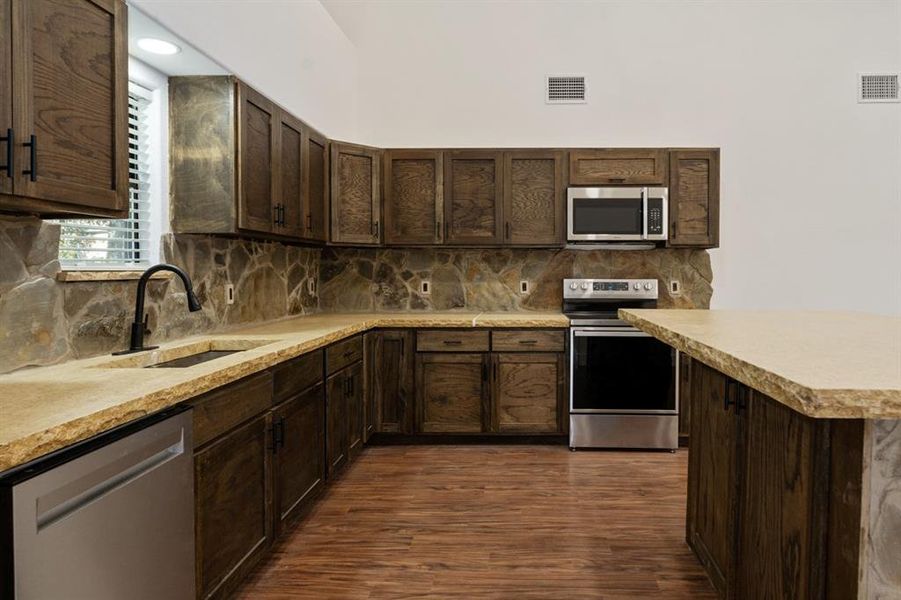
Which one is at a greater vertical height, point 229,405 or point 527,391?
point 229,405

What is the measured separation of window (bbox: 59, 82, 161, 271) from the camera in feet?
8.07

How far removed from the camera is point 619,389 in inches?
154

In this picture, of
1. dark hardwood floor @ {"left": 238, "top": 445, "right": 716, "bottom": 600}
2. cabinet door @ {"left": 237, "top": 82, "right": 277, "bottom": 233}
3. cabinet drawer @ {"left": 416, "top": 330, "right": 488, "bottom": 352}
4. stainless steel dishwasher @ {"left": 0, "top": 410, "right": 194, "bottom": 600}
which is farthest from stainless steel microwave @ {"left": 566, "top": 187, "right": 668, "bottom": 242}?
stainless steel dishwasher @ {"left": 0, "top": 410, "right": 194, "bottom": 600}

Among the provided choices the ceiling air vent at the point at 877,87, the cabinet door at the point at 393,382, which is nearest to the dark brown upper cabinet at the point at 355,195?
the cabinet door at the point at 393,382

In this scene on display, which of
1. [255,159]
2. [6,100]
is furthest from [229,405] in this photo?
[255,159]

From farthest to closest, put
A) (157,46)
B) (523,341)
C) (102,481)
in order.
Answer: (523,341) < (157,46) < (102,481)

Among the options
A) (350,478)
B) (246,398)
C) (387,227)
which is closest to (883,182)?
(387,227)

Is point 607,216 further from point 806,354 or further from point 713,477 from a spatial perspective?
point 806,354

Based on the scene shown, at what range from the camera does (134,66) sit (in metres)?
2.55

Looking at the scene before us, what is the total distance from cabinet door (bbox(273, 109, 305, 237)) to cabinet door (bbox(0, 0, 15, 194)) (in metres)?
1.74

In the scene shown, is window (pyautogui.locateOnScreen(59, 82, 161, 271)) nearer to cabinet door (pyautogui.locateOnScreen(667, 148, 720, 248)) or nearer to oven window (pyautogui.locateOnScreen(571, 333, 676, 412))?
oven window (pyautogui.locateOnScreen(571, 333, 676, 412))

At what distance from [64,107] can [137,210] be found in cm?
116

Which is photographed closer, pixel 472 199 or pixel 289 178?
pixel 289 178

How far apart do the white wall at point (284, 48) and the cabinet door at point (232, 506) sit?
5.65 feet
